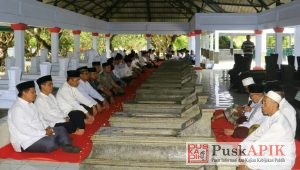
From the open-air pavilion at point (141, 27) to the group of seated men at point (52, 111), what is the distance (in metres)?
0.36

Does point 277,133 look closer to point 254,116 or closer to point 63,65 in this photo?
point 254,116

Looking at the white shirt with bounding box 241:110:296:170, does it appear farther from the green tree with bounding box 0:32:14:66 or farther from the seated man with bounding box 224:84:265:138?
the green tree with bounding box 0:32:14:66

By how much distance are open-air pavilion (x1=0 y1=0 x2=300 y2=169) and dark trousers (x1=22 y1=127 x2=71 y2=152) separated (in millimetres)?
297

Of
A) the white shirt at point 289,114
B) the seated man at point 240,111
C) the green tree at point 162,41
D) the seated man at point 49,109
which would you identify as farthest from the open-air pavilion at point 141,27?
the green tree at point 162,41

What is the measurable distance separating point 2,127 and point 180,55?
2038 centimetres

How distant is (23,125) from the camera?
5594 mm

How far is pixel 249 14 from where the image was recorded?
832 inches

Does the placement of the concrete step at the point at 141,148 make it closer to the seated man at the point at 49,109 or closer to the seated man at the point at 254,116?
the seated man at the point at 254,116

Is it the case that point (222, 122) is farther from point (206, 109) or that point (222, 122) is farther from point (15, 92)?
point (15, 92)

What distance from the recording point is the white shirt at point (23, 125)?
5566 mm

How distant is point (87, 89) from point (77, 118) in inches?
65.4

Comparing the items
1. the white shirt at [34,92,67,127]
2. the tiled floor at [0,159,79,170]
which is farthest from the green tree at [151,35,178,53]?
the tiled floor at [0,159,79,170]

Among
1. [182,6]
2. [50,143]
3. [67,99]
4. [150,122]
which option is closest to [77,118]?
[67,99]

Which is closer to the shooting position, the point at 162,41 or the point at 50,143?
the point at 50,143
